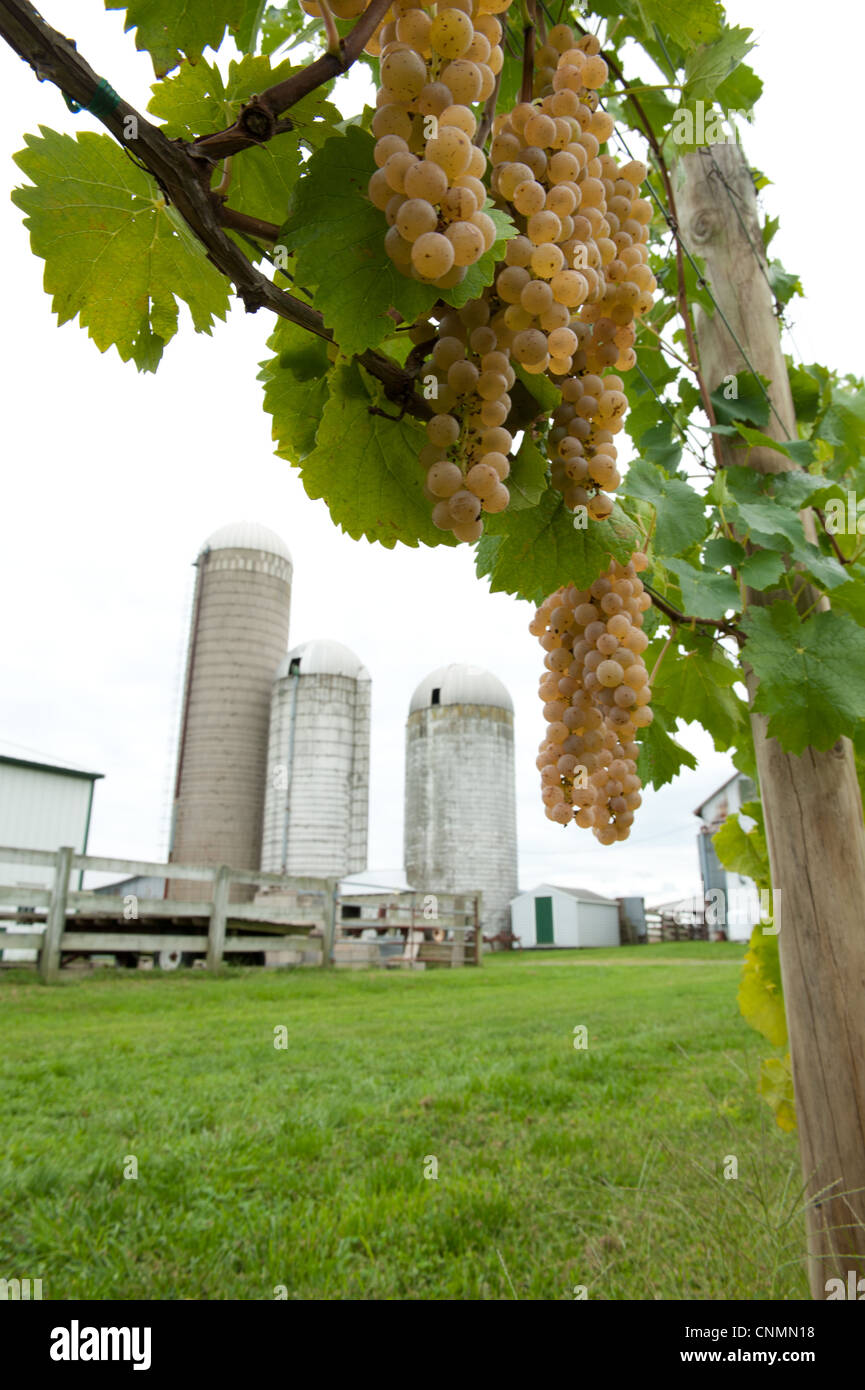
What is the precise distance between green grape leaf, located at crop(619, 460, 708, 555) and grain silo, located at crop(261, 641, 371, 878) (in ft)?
46.1

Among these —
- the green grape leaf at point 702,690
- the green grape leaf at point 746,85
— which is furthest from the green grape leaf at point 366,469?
the green grape leaf at point 746,85

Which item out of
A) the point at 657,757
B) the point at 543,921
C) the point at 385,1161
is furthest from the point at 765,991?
the point at 543,921

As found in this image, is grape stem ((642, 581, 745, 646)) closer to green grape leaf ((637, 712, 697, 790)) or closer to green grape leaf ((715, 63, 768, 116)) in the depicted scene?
green grape leaf ((637, 712, 697, 790))

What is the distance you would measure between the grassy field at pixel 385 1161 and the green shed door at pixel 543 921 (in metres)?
17.5

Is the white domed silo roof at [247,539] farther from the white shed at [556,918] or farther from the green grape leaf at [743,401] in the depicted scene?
the green grape leaf at [743,401]

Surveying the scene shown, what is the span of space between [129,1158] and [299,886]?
25.7 ft

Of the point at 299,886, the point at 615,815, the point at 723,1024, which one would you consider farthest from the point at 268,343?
the point at 299,886

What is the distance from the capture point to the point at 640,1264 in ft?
6.68

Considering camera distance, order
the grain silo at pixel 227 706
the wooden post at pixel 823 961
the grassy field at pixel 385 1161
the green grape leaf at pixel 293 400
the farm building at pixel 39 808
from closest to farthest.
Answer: the green grape leaf at pixel 293 400
the wooden post at pixel 823 961
the grassy field at pixel 385 1161
the grain silo at pixel 227 706
the farm building at pixel 39 808

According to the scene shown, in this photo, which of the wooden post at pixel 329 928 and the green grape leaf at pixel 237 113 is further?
the wooden post at pixel 329 928

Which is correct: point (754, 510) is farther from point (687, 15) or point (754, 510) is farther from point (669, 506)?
point (687, 15)

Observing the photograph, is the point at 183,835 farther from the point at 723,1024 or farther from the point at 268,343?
the point at 268,343

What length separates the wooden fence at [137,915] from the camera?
24.3ft

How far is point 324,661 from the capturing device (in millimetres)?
16125
